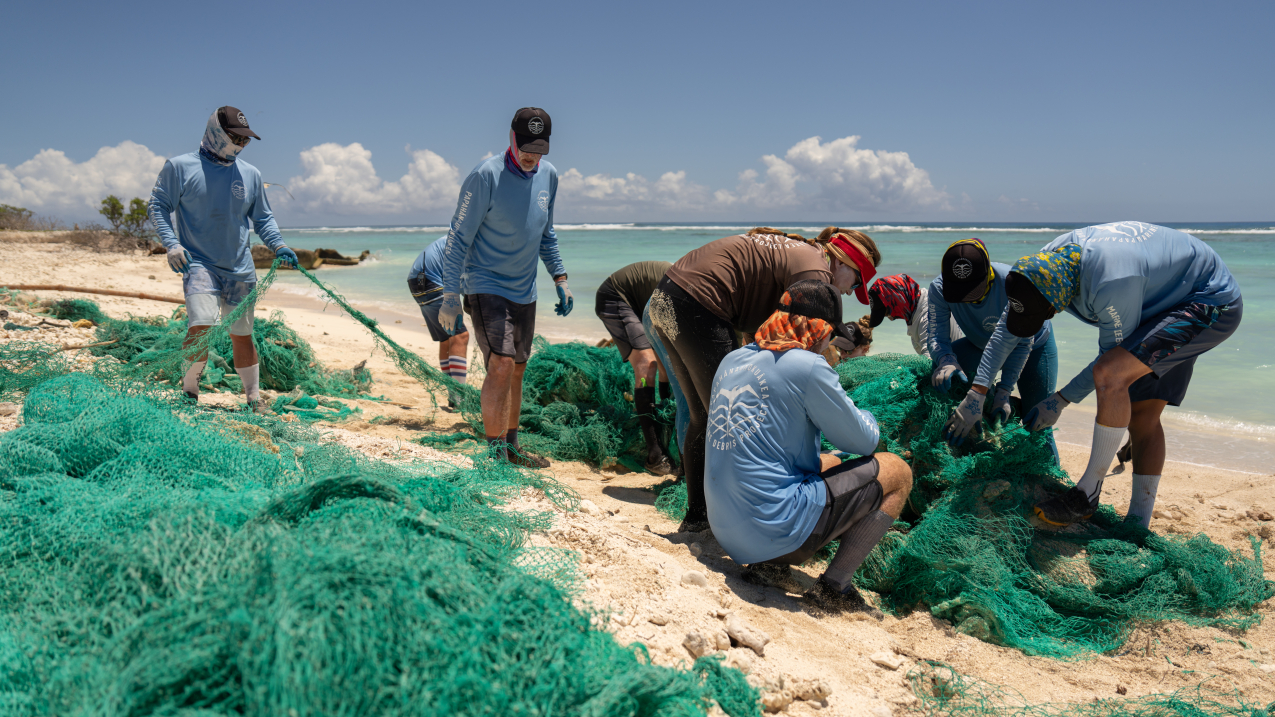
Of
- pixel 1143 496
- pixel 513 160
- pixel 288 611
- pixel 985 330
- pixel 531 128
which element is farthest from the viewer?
pixel 513 160

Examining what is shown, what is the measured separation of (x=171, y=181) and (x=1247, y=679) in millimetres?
5796

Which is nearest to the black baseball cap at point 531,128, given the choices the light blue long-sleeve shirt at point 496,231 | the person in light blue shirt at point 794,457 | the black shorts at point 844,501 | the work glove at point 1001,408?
the light blue long-sleeve shirt at point 496,231

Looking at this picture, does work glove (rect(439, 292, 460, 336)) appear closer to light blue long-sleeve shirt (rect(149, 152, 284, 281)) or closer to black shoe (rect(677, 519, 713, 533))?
light blue long-sleeve shirt (rect(149, 152, 284, 281))

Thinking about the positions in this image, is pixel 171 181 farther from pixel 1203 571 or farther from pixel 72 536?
pixel 1203 571

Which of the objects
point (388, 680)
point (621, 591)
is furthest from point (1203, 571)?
point (388, 680)

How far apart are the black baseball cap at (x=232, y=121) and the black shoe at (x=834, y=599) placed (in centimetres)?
414

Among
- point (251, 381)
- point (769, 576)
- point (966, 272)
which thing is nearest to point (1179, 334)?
point (966, 272)

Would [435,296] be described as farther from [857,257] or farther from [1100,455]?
[1100,455]

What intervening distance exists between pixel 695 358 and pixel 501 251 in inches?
60.4

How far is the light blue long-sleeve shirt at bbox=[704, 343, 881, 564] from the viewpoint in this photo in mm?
2615

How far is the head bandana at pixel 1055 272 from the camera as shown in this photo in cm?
316

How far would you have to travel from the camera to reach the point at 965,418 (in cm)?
341

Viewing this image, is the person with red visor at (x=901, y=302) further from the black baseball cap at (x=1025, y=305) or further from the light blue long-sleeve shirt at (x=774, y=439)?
the light blue long-sleeve shirt at (x=774, y=439)

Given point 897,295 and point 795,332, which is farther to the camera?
point 897,295
